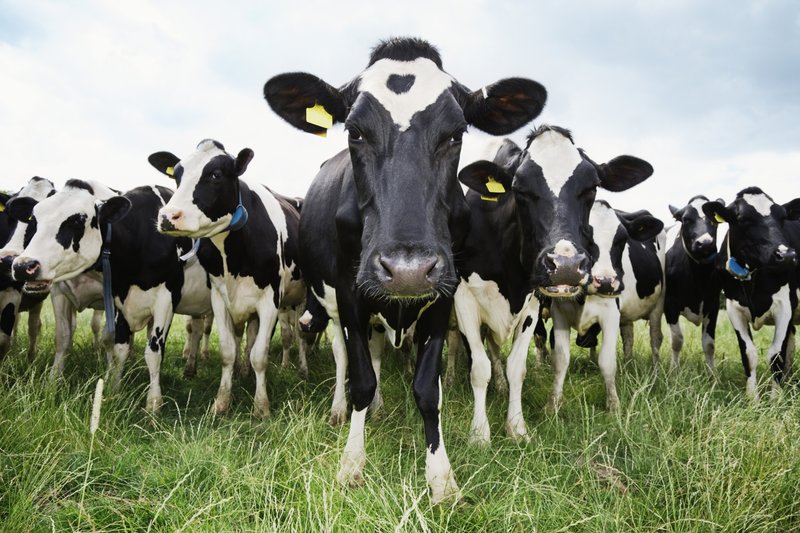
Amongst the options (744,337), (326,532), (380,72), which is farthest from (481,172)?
(744,337)

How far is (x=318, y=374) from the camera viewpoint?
6863 mm

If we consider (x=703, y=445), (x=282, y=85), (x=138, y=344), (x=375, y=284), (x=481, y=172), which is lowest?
(x=138, y=344)

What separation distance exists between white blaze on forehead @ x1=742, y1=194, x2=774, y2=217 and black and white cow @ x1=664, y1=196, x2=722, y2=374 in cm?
48

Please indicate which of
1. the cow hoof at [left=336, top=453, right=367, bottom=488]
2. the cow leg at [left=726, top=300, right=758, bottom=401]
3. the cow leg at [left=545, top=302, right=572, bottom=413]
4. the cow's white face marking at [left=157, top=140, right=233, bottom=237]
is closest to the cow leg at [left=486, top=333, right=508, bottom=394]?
the cow leg at [left=545, top=302, right=572, bottom=413]

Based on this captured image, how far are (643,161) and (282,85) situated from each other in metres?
3.04

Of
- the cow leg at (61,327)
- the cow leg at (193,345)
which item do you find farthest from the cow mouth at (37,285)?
the cow leg at (193,345)

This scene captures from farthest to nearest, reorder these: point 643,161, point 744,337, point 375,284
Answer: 1. point 744,337
2. point 643,161
3. point 375,284

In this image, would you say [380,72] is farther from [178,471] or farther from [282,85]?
[178,471]

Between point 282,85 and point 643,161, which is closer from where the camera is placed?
point 282,85

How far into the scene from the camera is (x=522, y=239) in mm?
4176

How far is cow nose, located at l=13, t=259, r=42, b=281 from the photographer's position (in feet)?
15.9

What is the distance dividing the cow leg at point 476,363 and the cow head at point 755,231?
11.4 feet

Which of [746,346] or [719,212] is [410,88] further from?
[746,346]

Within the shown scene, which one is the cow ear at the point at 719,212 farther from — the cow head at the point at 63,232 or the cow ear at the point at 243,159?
the cow head at the point at 63,232
